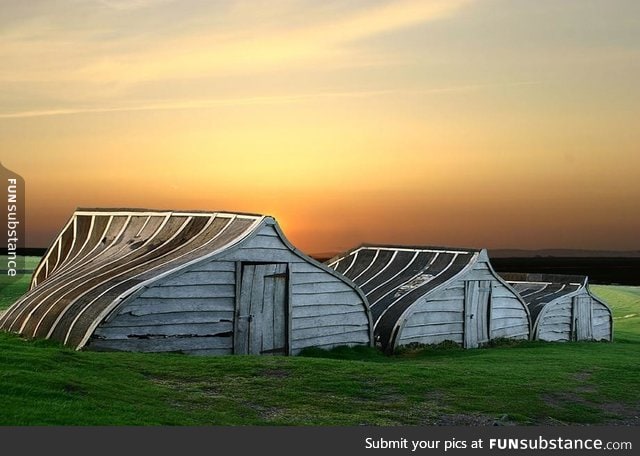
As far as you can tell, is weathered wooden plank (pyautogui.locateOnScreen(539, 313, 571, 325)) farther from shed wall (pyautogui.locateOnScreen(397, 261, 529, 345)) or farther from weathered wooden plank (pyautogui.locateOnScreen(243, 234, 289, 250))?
weathered wooden plank (pyautogui.locateOnScreen(243, 234, 289, 250))

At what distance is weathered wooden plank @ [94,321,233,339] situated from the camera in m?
23.3

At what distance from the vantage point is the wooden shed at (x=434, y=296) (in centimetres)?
3359

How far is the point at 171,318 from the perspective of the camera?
24.7m

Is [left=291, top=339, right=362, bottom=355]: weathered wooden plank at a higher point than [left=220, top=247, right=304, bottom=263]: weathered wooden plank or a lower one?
lower

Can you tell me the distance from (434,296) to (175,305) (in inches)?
526

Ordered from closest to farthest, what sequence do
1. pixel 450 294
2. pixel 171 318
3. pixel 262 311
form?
pixel 171 318, pixel 262 311, pixel 450 294

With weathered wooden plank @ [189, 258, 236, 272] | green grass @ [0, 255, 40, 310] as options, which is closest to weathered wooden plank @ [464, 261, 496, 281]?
weathered wooden plank @ [189, 258, 236, 272]

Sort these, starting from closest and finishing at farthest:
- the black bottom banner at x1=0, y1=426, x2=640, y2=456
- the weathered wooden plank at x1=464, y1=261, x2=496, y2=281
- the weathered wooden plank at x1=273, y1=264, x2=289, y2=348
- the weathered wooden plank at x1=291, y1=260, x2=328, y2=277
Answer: the black bottom banner at x1=0, y1=426, x2=640, y2=456 → the weathered wooden plank at x1=273, y1=264, x2=289, y2=348 → the weathered wooden plank at x1=291, y1=260, x2=328, y2=277 → the weathered wooden plank at x1=464, y1=261, x2=496, y2=281

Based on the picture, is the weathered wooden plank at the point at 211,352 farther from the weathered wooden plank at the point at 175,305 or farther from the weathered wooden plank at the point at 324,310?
Answer: the weathered wooden plank at the point at 324,310

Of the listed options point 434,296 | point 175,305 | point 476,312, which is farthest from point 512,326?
point 175,305

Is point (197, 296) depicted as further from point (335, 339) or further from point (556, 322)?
point (556, 322)

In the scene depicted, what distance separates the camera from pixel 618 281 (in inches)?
4422

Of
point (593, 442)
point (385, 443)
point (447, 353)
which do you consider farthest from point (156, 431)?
point (447, 353)

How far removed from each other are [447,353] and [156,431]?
21610mm
